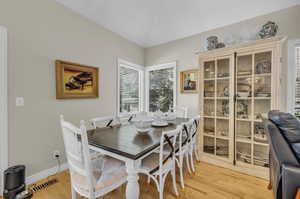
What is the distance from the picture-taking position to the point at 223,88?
2416mm

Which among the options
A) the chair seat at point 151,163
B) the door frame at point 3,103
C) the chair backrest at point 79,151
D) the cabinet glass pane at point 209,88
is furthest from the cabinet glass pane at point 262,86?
the door frame at point 3,103

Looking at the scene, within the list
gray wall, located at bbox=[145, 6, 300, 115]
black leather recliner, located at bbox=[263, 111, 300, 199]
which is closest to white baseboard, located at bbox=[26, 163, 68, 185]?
gray wall, located at bbox=[145, 6, 300, 115]

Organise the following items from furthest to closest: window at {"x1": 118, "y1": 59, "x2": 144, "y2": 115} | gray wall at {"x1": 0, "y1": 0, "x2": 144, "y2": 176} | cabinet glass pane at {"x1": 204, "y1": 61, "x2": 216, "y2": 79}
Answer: window at {"x1": 118, "y1": 59, "x2": 144, "y2": 115} → cabinet glass pane at {"x1": 204, "y1": 61, "x2": 216, "y2": 79} → gray wall at {"x1": 0, "y1": 0, "x2": 144, "y2": 176}

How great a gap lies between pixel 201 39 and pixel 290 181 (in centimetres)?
268

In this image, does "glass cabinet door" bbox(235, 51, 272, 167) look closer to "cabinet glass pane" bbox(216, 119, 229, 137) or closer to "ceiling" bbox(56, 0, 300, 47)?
"cabinet glass pane" bbox(216, 119, 229, 137)

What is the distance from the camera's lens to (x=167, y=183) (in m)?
1.90

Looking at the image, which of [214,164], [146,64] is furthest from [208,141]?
[146,64]

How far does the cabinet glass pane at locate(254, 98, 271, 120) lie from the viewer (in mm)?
2048

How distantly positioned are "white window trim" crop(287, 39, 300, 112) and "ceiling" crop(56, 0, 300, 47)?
0.65 meters

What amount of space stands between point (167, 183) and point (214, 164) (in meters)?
1.03

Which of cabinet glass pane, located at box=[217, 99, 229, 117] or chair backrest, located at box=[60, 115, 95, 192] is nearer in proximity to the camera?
chair backrest, located at box=[60, 115, 95, 192]

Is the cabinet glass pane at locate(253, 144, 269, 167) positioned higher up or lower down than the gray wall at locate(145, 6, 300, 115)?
lower down

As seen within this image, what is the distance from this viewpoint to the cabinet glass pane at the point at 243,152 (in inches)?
85.0

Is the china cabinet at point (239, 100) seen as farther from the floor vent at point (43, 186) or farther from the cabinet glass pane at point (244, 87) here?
the floor vent at point (43, 186)
